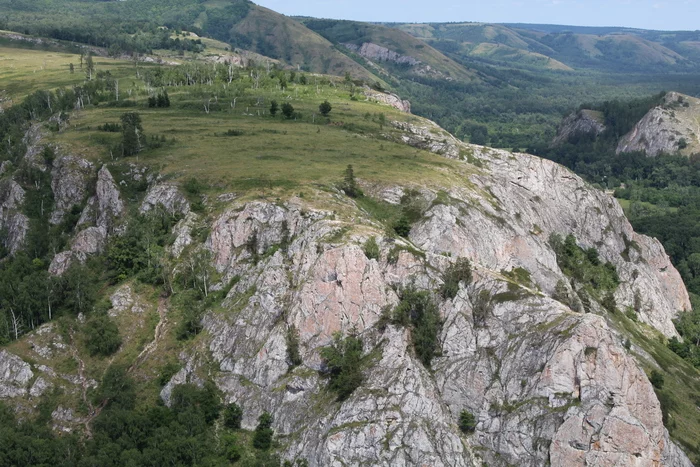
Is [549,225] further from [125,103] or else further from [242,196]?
[125,103]

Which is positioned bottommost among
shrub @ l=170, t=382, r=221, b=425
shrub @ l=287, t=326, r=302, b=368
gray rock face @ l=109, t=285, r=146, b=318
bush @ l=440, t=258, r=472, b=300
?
shrub @ l=170, t=382, r=221, b=425

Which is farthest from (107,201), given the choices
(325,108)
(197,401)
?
(325,108)

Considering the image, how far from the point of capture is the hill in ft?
253

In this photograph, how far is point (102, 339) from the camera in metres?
93.2

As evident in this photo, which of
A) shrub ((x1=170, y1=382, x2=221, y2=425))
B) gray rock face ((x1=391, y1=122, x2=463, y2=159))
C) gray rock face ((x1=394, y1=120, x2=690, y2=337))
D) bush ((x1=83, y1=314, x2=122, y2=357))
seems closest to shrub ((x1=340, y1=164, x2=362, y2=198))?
gray rock face ((x1=394, y1=120, x2=690, y2=337))

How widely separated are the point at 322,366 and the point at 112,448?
26.9 meters

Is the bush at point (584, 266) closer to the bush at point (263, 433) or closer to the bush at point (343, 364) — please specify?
the bush at point (343, 364)

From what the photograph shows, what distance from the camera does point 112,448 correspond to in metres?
78.0

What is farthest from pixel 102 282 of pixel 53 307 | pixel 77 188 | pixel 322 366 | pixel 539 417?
pixel 539 417

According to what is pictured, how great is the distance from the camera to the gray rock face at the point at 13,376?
88.2 metres

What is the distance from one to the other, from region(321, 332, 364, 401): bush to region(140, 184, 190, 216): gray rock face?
38.7 m

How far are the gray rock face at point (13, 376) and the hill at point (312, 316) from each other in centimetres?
33

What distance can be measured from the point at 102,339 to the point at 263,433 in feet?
94.1

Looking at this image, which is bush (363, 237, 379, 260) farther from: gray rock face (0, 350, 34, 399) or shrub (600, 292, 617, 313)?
shrub (600, 292, 617, 313)
